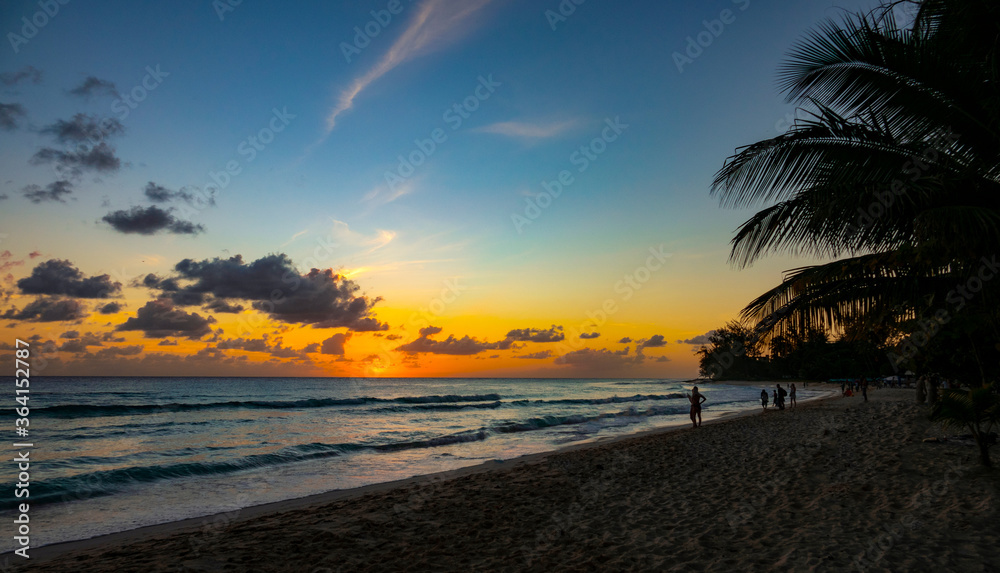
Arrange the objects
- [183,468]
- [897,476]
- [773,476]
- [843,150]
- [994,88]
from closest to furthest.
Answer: [994,88] → [843,150] → [897,476] → [773,476] → [183,468]

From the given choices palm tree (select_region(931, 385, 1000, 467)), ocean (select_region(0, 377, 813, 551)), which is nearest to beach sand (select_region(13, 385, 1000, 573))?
palm tree (select_region(931, 385, 1000, 467))

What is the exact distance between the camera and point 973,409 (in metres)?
7.47

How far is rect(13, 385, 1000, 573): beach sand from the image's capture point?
5301mm

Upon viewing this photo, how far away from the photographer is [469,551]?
5996 mm

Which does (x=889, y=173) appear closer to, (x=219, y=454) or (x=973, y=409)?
(x=973, y=409)

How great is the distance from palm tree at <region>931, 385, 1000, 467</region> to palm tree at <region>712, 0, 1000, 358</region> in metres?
2.72

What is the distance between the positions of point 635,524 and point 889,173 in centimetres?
504

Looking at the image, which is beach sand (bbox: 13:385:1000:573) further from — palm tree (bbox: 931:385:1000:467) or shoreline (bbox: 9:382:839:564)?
palm tree (bbox: 931:385:1000:467)

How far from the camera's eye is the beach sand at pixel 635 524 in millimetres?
5301

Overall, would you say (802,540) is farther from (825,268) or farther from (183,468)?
(183,468)

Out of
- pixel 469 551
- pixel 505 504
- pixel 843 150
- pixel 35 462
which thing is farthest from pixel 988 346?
pixel 35 462

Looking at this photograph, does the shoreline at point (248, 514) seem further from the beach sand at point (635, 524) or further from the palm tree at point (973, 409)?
the palm tree at point (973, 409)

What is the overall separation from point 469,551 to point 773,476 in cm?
614

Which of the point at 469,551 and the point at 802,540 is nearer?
the point at 802,540
